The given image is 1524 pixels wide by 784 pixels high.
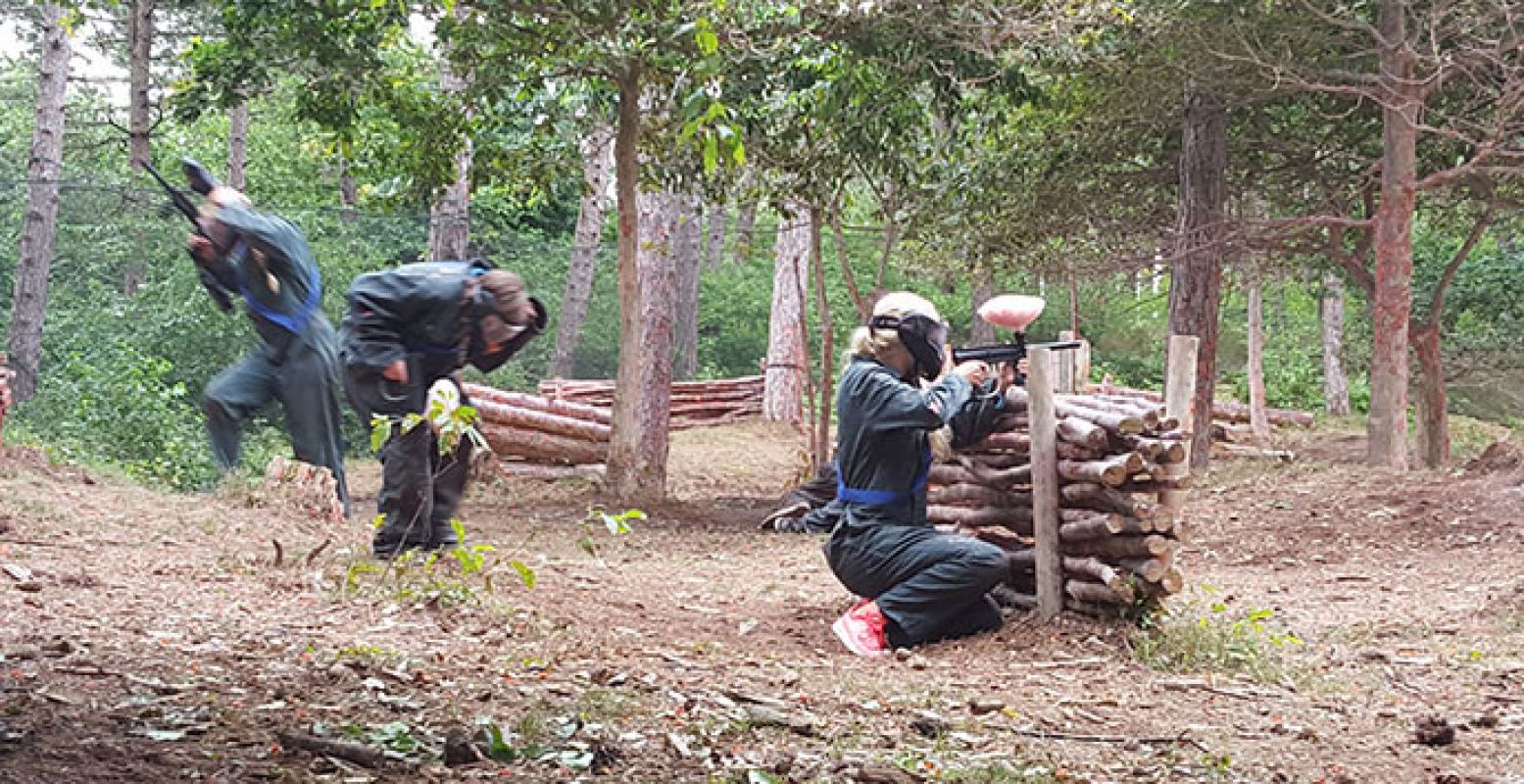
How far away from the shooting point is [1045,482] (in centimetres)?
699

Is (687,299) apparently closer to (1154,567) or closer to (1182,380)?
(1182,380)

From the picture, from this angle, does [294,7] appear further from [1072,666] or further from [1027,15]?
[1072,666]

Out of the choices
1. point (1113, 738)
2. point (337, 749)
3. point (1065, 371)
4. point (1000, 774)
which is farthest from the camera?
point (1065, 371)

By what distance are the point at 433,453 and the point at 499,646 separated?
2.34 metres

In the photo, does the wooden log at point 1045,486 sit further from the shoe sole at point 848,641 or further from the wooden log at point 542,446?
the wooden log at point 542,446

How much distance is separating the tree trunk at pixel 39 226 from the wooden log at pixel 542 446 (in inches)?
238

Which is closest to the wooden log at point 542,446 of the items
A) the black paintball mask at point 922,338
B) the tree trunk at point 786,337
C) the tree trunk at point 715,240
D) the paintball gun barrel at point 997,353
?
the tree trunk at point 786,337

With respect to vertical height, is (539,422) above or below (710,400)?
above

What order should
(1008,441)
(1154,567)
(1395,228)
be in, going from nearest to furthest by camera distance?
(1154,567) → (1008,441) → (1395,228)

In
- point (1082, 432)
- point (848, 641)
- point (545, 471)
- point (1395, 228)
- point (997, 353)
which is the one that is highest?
point (1395, 228)

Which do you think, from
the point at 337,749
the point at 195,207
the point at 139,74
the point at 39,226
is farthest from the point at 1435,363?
the point at 39,226

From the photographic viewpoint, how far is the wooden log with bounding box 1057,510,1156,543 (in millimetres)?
6527

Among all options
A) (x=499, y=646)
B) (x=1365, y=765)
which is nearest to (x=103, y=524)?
(x=499, y=646)

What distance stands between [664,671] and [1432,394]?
527 inches
